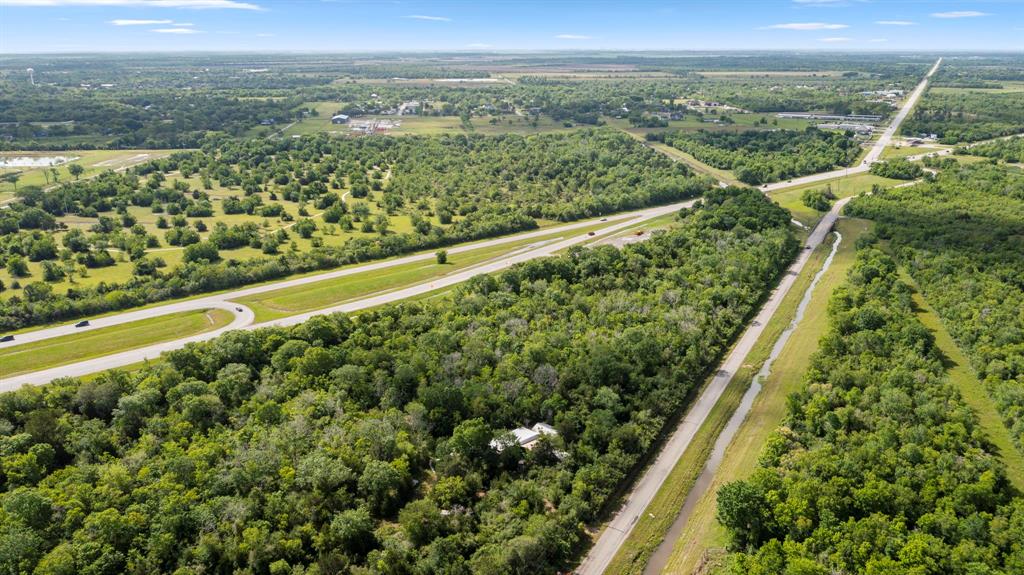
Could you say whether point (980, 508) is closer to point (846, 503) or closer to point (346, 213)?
point (846, 503)

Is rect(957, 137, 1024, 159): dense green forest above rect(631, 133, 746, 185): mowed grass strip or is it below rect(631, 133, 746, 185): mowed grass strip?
above

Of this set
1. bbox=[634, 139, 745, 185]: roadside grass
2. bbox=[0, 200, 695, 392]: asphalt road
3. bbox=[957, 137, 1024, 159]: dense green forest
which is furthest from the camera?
bbox=[634, 139, 745, 185]: roadside grass

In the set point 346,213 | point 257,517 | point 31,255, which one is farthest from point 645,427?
point 31,255

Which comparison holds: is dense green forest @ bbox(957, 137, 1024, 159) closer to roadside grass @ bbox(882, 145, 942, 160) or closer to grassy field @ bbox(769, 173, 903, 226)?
roadside grass @ bbox(882, 145, 942, 160)

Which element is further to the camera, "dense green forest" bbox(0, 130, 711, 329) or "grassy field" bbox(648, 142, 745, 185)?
"grassy field" bbox(648, 142, 745, 185)

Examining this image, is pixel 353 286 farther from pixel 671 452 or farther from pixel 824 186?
pixel 824 186

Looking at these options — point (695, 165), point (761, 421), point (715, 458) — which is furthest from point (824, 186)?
point (715, 458)

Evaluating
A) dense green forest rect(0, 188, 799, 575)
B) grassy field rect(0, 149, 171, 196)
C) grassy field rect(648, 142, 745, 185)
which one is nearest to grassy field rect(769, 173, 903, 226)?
grassy field rect(648, 142, 745, 185)

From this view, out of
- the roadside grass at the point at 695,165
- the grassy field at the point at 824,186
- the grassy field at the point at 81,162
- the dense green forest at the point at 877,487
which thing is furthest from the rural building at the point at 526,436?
Answer: the grassy field at the point at 81,162
